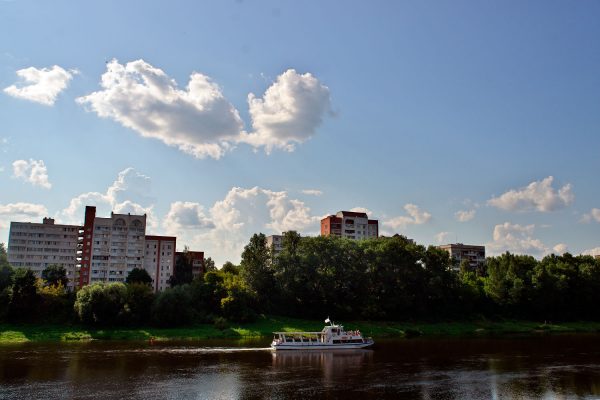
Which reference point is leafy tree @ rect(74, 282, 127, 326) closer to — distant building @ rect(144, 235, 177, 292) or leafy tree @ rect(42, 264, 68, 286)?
leafy tree @ rect(42, 264, 68, 286)

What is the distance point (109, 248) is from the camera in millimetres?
152375

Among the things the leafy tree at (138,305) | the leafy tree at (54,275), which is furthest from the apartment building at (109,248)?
the leafy tree at (138,305)

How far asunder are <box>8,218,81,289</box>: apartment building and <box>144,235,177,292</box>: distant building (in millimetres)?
21894

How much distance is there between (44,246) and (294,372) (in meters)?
132

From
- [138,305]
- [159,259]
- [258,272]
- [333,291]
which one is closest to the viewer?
[138,305]

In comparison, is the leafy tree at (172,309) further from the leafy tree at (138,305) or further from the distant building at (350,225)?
the distant building at (350,225)

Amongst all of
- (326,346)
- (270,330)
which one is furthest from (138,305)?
(326,346)

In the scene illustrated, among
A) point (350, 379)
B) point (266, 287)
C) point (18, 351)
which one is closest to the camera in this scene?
point (350, 379)

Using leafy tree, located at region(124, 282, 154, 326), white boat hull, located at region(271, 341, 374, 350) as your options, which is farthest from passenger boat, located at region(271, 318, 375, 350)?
leafy tree, located at region(124, 282, 154, 326)

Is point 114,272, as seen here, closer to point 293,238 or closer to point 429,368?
point 293,238

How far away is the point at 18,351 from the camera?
6350cm

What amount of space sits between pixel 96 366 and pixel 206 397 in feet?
64.2

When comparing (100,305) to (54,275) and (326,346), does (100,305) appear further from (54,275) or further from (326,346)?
(54,275)

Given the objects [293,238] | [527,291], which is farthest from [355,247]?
[527,291]
